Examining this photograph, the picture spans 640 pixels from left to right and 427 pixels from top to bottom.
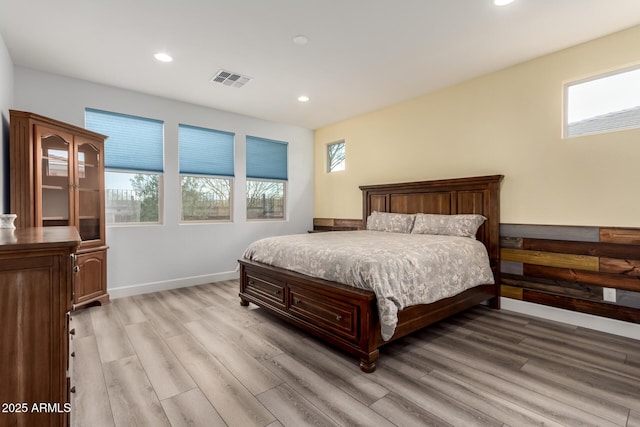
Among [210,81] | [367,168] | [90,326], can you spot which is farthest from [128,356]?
[367,168]

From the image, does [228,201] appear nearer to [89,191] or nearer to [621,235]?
[89,191]

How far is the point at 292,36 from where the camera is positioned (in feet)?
9.07

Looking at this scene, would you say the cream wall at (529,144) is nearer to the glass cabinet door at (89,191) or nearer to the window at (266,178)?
the window at (266,178)

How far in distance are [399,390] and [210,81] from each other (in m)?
3.69

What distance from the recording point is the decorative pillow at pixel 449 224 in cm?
345

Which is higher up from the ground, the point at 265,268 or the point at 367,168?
the point at 367,168

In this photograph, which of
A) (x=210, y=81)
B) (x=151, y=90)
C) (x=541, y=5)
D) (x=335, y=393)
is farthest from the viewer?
(x=151, y=90)

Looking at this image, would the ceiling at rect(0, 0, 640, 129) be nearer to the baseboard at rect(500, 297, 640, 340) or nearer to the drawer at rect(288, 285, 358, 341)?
the drawer at rect(288, 285, 358, 341)

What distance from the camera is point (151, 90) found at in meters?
3.93

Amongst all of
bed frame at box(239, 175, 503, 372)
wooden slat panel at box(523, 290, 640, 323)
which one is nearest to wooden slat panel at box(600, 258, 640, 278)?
wooden slat panel at box(523, 290, 640, 323)

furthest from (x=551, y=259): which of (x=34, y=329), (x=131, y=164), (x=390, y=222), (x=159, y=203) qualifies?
(x=131, y=164)

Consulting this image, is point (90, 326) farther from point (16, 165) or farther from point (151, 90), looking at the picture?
point (151, 90)

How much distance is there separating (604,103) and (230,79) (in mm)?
3849

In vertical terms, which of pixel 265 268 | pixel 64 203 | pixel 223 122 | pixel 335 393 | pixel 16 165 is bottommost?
pixel 335 393
